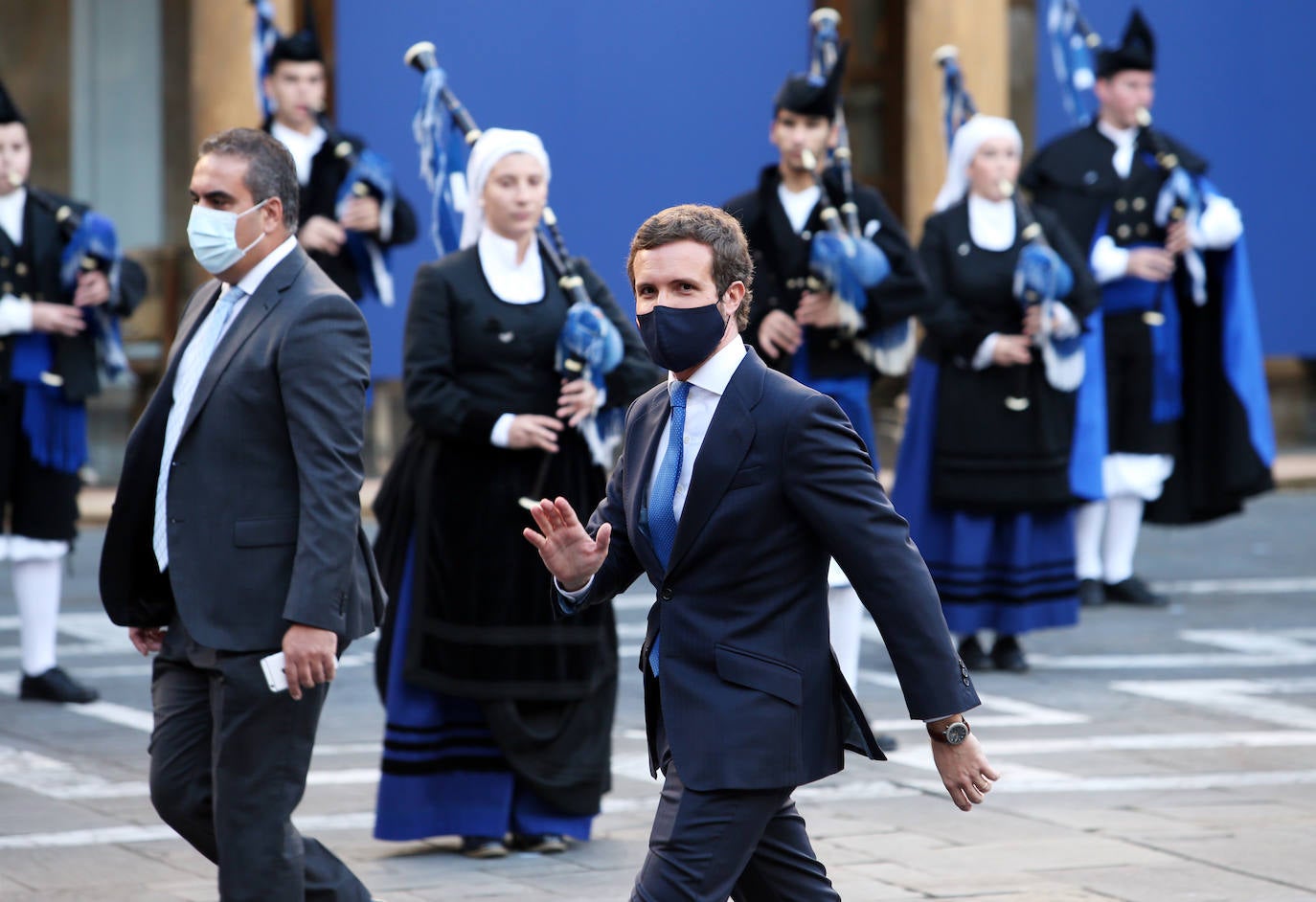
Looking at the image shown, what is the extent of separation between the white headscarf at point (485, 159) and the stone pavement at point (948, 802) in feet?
5.89

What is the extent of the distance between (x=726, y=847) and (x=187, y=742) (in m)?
1.35

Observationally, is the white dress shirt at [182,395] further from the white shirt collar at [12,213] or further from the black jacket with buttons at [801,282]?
the white shirt collar at [12,213]

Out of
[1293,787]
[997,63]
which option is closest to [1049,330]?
[1293,787]

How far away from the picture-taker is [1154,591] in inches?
465

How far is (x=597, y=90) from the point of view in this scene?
15383 mm

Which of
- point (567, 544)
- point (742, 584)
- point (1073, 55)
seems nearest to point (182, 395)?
point (567, 544)

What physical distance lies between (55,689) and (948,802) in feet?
12.0

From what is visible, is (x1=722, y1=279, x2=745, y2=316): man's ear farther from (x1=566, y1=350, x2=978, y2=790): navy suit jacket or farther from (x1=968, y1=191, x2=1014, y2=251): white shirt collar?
(x1=968, y1=191, x2=1014, y2=251): white shirt collar

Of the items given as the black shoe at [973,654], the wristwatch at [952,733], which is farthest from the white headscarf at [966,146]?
the wristwatch at [952,733]

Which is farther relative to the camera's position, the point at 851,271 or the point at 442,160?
the point at 851,271

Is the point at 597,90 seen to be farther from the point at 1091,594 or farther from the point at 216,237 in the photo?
the point at 216,237

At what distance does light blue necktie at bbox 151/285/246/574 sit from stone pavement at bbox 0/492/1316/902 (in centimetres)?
136

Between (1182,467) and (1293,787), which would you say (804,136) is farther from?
(1182,467)

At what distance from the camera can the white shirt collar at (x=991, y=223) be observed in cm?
930
